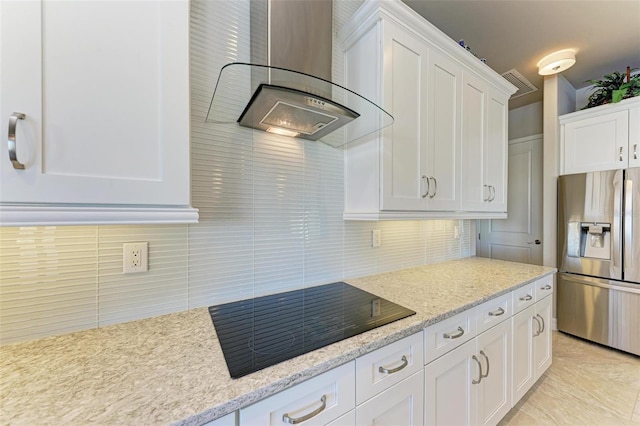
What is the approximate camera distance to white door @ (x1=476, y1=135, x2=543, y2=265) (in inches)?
133

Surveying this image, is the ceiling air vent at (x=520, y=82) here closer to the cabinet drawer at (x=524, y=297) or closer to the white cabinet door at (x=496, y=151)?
the white cabinet door at (x=496, y=151)

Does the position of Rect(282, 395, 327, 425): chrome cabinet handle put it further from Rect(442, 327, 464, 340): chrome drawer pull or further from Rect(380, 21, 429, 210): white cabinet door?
Rect(380, 21, 429, 210): white cabinet door

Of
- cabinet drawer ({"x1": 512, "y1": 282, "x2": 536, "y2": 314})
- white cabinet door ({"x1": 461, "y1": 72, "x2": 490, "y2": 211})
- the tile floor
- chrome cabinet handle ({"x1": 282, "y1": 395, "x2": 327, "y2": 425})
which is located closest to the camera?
chrome cabinet handle ({"x1": 282, "y1": 395, "x2": 327, "y2": 425})

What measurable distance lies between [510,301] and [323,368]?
1.31 metres

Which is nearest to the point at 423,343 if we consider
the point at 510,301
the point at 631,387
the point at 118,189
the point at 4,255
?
the point at 510,301

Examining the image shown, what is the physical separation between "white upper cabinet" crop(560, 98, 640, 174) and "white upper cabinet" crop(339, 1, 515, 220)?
177cm

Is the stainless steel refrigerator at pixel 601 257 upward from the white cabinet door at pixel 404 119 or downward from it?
downward

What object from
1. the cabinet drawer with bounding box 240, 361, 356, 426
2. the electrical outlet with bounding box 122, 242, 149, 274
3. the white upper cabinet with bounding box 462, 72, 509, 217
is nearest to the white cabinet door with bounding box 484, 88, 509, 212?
the white upper cabinet with bounding box 462, 72, 509, 217

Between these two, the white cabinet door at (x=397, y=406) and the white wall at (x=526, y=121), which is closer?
the white cabinet door at (x=397, y=406)

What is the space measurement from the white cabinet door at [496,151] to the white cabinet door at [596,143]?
1.25 meters

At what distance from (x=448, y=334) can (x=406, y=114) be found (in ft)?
3.63

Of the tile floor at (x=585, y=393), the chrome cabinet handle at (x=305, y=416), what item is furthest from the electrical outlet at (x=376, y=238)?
the tile floor at (x=585, y=393)

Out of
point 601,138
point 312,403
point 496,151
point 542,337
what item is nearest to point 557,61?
point 601,138

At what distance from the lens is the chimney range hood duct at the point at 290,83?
3.24 feet
